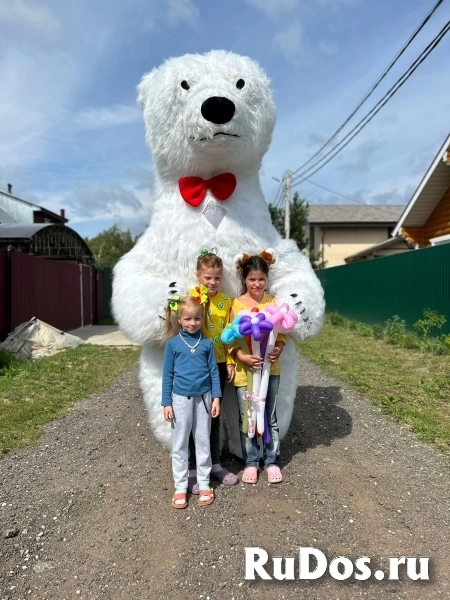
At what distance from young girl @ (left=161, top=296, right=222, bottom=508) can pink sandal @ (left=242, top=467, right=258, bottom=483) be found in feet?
0.93

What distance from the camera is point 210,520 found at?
9.24 ft

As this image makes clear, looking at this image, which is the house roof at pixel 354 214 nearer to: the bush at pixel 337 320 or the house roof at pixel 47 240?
the bush at pixel 337 320

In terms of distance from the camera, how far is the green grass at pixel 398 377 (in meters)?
4.71

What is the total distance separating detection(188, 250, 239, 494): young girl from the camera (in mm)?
3018

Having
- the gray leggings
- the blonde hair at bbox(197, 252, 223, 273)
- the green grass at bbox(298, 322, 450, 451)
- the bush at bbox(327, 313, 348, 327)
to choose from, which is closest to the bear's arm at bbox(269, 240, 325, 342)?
the blonde hair at bbox(197, 252, 223, 273)

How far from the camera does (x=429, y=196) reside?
37.1 ft

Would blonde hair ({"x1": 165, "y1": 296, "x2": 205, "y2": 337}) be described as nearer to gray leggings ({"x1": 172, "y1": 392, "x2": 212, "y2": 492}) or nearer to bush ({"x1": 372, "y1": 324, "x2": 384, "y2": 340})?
gray leggings ({"x1": 172, "y1": 392, "x2": 212, "y2": 492})

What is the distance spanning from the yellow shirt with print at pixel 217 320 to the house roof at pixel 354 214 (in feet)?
87.0

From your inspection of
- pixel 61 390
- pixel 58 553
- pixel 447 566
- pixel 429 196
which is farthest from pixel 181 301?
pixel 429 196

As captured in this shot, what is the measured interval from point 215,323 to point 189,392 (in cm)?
47

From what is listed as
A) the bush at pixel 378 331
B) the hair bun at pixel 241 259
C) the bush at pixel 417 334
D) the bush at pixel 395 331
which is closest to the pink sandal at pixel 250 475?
the hair bun at pixel 241 259

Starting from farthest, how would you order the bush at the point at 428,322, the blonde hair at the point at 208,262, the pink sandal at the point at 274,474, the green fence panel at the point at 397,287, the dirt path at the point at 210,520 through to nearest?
the green fence panel at the point at 397,287 < the bush at the point at 428,322 < the pink sandal at the point at 274,474 < the blonde hair at the point at 208,262 < the dirt path at the point at 210,520

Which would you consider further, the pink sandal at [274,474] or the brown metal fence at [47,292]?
the brown metal fence at [47,292]

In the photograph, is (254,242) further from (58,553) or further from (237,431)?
(58,553)
